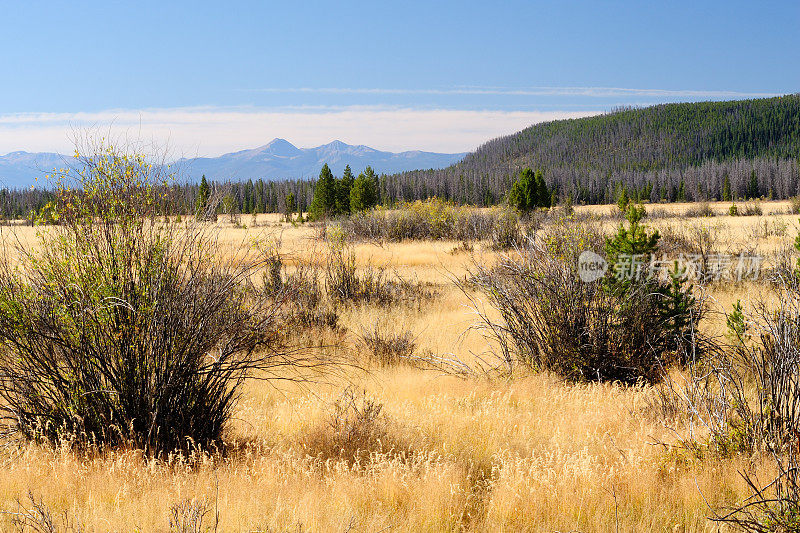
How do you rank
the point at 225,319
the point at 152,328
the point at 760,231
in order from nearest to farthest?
the point at 152,328 → the point at 225,319 → the point at 760,231

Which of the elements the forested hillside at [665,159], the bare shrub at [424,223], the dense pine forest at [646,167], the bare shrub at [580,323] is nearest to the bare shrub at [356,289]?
the bare shrub at [580,323]

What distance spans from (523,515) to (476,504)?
0.34m

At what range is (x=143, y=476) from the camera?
3.83 metres

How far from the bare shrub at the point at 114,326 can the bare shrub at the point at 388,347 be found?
3.85 metres

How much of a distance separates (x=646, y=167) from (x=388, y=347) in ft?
578

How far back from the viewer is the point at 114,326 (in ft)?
14.0

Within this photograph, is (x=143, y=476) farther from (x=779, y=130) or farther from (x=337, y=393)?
(x=779, y=130)

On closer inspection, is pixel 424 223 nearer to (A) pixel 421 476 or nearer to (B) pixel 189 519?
(A) pixel 421 476

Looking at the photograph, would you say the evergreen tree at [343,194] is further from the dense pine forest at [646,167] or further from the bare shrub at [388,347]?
the bare shrub at [388,347]

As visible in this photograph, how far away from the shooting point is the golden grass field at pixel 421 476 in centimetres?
343

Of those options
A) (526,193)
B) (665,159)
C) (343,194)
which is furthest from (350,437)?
(665,159)

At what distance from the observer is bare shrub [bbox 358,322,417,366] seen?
8258 mm

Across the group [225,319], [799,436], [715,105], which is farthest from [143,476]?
[715,105]

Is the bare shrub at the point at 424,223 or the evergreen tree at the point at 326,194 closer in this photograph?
the bare shrub at the point at 424,223
